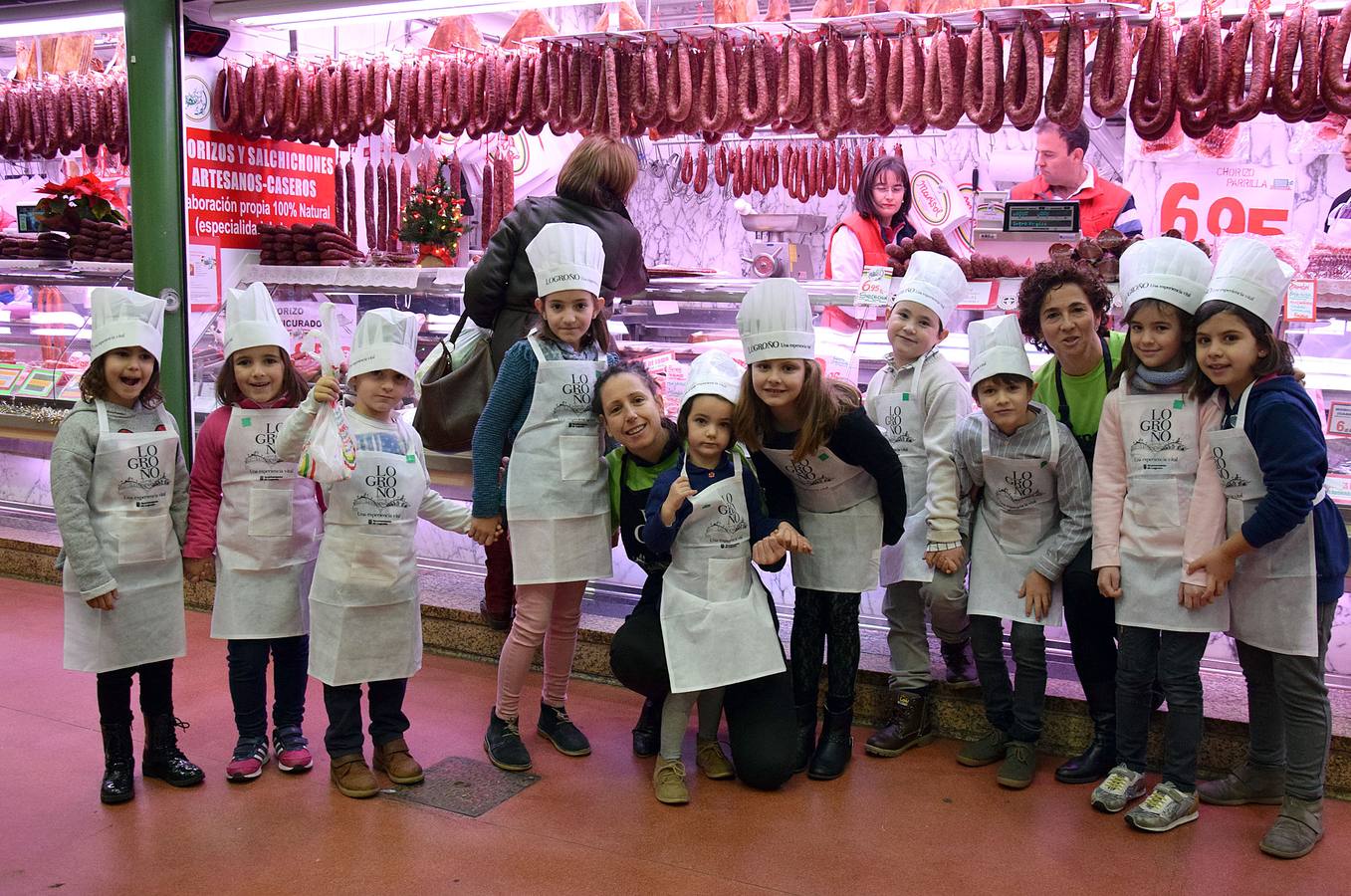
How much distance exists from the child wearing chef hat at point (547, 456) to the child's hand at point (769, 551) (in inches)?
23.0

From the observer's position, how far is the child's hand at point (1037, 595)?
11.7ft

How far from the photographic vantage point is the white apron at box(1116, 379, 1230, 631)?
3291mm

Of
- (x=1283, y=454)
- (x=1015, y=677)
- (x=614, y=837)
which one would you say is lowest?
(x=614, y=837)

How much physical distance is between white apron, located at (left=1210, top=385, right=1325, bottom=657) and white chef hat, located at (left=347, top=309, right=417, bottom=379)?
2272 mm

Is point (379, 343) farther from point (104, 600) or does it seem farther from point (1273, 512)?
point (1273, 512)

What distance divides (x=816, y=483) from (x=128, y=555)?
202 cm

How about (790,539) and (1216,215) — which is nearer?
(790,539)

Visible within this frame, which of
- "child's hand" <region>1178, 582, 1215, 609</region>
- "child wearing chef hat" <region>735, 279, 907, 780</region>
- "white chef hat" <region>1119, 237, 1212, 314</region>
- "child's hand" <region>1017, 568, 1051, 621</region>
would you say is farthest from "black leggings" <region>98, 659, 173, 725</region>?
"white chef hat" <region>1119, 237, 1212, 314</region>

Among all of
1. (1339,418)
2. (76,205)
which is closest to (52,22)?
(76,205)

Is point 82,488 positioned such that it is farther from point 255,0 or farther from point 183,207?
point 255,0

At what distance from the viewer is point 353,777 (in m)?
3.53

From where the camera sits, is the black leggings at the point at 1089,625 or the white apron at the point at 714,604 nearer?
the white apron at the point at 714,604

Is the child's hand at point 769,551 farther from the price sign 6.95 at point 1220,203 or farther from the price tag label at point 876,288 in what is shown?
the price sign 6.95 at point 1220,203

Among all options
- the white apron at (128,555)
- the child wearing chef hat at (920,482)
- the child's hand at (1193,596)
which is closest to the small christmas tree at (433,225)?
the white apron at (128,555)
